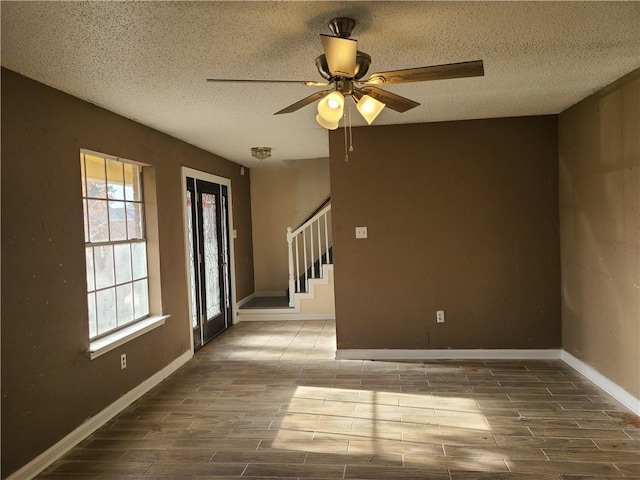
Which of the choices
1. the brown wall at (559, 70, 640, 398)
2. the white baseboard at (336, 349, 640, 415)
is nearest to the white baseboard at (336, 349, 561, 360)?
the white baseboard at (336, 349, 640, 415)

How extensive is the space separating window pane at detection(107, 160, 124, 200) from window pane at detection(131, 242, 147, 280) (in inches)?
18.5

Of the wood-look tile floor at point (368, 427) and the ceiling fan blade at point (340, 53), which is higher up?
the ceiling fan blade at point (340, 53)

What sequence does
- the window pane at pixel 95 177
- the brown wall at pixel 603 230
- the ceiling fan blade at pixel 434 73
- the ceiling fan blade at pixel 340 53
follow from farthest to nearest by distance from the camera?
the window pane at pixel 95 177
the brown wall at pixel 603 230
the ceiling fan blade at pixel 434 73
the ceiling fan blade at pixel 340 53

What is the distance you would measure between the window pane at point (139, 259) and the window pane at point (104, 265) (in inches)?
14.6

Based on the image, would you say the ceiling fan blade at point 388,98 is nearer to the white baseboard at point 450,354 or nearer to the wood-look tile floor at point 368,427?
the wood-look tile floor at point 368,427

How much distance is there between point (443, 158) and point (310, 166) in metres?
3.49

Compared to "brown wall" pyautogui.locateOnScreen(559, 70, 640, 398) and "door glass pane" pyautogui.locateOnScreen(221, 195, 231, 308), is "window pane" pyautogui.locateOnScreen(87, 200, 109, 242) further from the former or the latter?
"brown wall" pyautogui.locateOnScreen(559, 70, 640, 398)

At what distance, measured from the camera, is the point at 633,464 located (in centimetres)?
265

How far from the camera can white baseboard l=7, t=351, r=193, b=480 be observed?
8.96 ft

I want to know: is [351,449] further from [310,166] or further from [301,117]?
[310,166]

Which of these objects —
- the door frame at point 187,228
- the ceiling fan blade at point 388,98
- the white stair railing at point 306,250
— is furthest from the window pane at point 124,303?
the white stair railing at point 306,250

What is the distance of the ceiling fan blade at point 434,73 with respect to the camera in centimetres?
210

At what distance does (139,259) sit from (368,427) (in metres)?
2.46

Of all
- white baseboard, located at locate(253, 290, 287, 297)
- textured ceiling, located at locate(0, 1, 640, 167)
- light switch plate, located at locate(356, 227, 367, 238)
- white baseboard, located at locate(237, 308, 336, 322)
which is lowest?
white baseboard, located at locate(237, 308, 336, 322)
